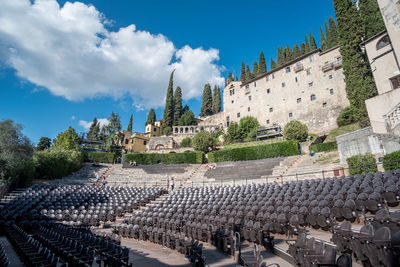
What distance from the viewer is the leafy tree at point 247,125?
138ft

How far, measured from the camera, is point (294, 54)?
52.4 metres

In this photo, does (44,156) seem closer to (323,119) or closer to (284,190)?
(284,190)

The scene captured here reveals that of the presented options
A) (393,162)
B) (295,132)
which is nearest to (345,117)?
(295,132)

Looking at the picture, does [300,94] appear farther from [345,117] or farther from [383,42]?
[383,42]

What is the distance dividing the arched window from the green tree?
4297 cm

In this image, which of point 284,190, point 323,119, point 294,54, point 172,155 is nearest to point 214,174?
point 172,155

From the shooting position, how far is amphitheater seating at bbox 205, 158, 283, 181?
73.9 feet

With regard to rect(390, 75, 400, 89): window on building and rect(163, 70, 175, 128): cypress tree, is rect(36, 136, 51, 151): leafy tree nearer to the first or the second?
rect(163, 70, 175, 128): cypress tree

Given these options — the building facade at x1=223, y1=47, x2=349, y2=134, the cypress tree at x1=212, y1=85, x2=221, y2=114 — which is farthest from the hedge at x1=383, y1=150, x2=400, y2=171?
the cypress tree at x1=212, y1=85, x2=221, y2=114

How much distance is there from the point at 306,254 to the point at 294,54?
186ft

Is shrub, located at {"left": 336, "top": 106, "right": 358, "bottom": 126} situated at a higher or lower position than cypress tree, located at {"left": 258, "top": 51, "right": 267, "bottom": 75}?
lower

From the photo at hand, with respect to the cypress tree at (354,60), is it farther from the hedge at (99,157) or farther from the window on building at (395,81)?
the hedge at (99,157)

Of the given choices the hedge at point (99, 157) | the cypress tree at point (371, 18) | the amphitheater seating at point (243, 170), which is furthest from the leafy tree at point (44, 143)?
the cypress tree at point (371, 18)

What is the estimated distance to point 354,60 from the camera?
77.6ft
